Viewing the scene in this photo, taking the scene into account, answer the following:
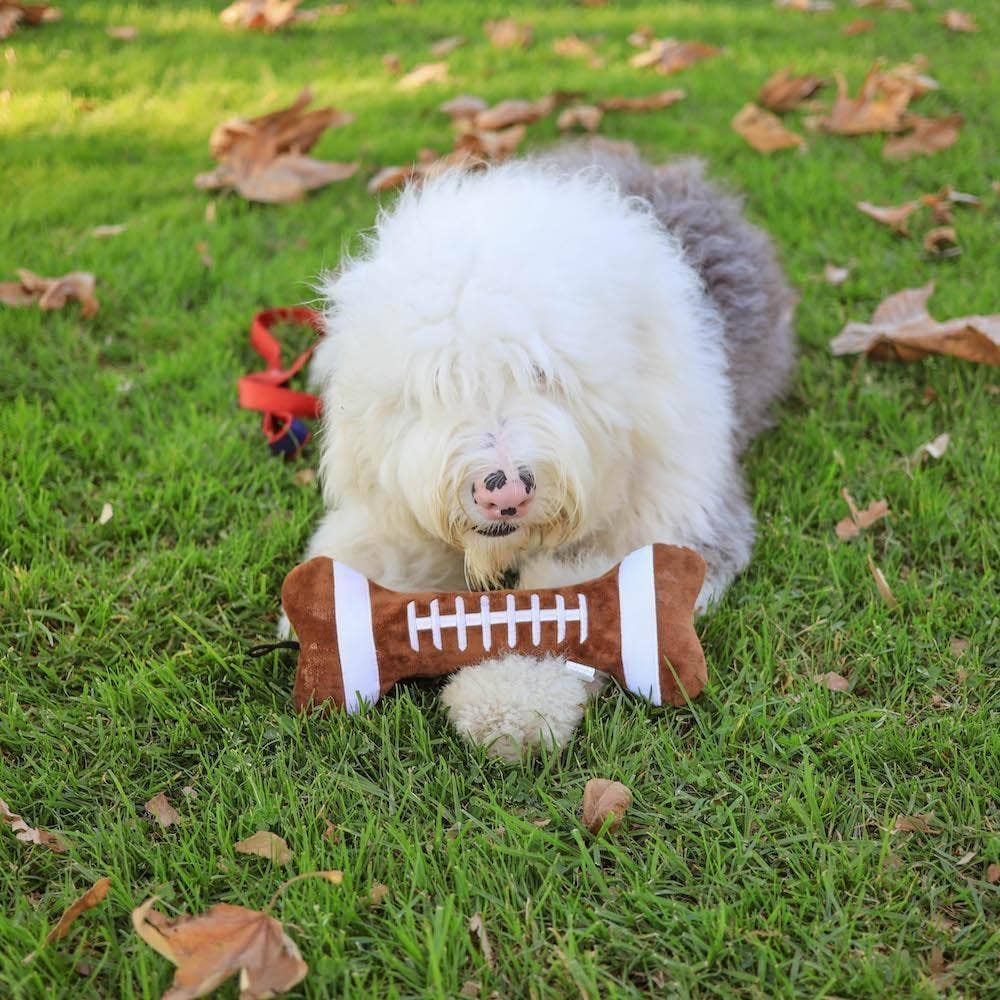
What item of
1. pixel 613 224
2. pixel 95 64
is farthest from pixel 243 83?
pixel 613 224

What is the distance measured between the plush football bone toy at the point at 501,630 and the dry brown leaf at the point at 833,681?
0.30m

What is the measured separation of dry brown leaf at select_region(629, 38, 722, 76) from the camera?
6441 millimetres

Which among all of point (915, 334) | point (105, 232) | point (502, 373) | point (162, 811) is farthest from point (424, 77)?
point (162, 811)

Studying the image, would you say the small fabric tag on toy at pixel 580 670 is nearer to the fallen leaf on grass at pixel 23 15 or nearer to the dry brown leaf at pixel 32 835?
the dry brown leaf at pixel 32 835

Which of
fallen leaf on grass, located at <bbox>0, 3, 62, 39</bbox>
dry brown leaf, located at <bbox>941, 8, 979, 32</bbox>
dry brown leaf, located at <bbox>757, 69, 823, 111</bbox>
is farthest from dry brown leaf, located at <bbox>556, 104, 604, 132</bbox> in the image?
fallen leaf on grass, located at <bbox>0, 3, 62, 39</bbox>

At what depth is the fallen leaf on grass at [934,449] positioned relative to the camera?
130 inches

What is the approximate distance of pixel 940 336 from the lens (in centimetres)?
368

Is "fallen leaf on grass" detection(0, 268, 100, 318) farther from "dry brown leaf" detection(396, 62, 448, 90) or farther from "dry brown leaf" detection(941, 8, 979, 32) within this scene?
"dry brown leaf" detection(941, 8, 979, 32)

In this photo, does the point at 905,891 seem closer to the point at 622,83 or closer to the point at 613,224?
the point at 613,224

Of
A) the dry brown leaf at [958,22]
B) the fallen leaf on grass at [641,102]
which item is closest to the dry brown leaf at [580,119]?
the fallen leaf on grass at [641,102]

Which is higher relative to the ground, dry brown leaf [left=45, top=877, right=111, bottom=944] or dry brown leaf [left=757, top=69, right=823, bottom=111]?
dry brown leaf [left=45, top=877, right=111, bottom=944]

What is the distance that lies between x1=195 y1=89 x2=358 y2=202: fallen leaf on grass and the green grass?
0.32m

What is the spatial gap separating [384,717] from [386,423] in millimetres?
690

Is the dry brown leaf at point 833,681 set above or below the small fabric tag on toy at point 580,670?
below
